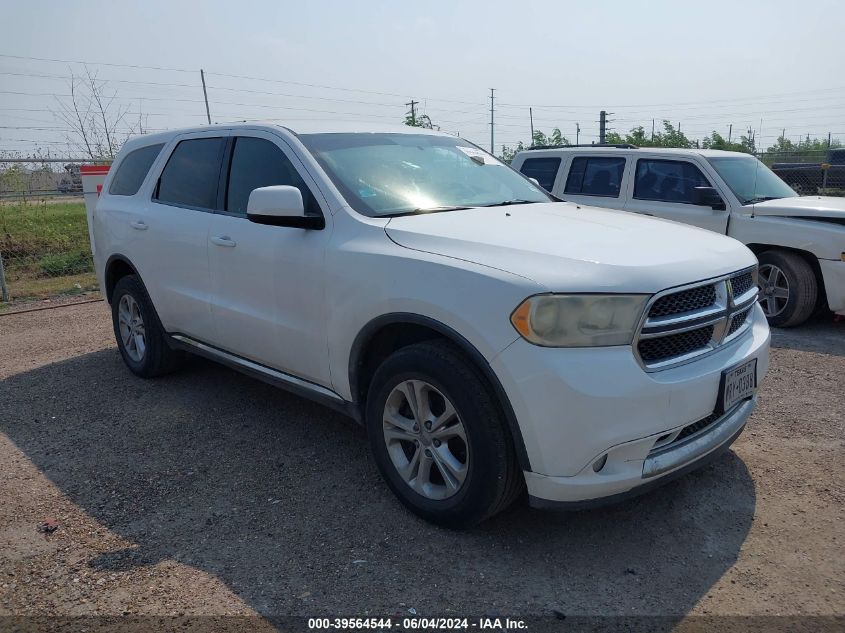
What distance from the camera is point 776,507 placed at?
A: 3365 mm

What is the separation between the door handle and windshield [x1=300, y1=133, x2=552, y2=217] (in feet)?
2.42

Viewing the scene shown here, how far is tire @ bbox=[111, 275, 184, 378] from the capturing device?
5270 millimetres

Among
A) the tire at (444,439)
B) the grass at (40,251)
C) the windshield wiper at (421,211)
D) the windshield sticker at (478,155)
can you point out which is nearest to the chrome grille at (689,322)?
the tire at (444,439)

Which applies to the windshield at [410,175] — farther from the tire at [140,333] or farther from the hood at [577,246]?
the tire at [140,333]

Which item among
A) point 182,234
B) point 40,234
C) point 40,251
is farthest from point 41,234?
point 182,234

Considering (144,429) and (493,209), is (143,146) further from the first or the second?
(493,209)

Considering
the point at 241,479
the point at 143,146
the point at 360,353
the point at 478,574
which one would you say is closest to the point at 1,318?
the point at 143,146

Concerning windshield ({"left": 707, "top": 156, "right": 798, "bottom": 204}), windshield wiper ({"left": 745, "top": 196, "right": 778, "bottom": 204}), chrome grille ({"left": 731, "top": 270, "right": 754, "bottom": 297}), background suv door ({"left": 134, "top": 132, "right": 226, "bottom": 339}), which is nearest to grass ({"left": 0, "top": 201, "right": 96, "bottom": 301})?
background suv door ({"left": 134, "top": 132, "right": 226, "bottom": 339})

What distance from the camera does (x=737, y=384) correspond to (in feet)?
10.3

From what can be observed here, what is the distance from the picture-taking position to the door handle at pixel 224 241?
4.16 m

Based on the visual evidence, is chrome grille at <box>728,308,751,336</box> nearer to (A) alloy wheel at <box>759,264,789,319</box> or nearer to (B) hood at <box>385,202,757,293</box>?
(B) hood at <box>385,202,757,293</box>

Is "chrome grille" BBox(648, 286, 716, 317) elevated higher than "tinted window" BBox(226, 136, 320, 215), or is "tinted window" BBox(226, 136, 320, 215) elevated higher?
"tinted window" BBox(226, 136, 320, 215)

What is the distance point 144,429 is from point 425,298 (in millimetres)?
2508

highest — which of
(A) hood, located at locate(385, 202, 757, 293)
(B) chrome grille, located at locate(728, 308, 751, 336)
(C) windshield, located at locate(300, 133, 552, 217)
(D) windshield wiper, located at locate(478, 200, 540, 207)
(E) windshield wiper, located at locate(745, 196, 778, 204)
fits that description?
(C) windshield, located at locate(300, 133, 552, 217)
